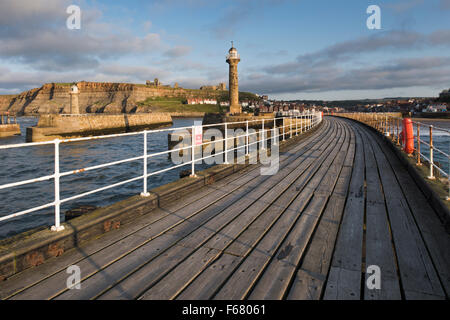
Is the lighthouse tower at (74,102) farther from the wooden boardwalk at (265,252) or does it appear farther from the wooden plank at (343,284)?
the wooden plank at (343,284)

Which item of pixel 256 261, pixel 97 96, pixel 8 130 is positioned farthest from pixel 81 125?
pixel 97 96

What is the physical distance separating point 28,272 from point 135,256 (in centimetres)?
91

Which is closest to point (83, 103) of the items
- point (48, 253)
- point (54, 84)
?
point (54, 84)

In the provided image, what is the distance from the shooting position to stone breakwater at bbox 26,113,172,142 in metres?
34.8

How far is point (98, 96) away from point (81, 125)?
163494mm

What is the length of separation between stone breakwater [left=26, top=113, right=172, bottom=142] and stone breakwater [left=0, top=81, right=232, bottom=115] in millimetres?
115563

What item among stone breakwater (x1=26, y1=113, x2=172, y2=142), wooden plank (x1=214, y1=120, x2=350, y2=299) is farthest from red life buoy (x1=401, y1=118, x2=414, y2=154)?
stone breakwater (x1=26, y1=113, x2=172, y2=142)

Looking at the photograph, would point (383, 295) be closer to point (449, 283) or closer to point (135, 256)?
point (449, 283)

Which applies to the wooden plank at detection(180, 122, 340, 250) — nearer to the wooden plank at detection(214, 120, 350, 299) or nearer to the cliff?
→ the wooden plank at detection(214, 120, 350, 299)

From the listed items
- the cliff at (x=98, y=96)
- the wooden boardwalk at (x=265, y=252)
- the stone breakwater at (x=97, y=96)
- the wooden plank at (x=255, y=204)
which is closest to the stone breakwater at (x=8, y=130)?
the wooden plank at (x=255, y=204)

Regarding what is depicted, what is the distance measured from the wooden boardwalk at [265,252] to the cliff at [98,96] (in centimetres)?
17024

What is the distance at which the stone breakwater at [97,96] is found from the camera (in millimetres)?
171750

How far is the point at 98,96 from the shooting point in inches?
7382
